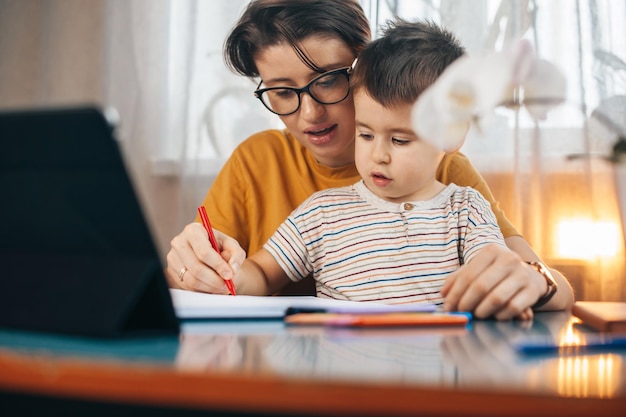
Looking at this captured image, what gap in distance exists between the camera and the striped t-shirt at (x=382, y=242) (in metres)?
1.28

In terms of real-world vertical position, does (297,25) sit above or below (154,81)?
below

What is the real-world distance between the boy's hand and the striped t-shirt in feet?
1.16

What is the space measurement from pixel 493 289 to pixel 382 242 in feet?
1.50

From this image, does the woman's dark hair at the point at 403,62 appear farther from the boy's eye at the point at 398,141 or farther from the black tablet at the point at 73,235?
the black tablet at the point at 73,235

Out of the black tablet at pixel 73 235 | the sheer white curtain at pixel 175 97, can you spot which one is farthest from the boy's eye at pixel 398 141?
the sheer white curtain at pixel 175 97

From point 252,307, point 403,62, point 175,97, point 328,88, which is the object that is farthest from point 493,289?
point 175,97

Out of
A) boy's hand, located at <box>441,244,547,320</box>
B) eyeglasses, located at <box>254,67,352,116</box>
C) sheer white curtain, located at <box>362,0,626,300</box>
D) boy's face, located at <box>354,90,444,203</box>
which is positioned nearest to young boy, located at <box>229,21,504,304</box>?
boy's face, located at <box>354,90,444,203</box>

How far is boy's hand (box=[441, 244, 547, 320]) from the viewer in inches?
33.8

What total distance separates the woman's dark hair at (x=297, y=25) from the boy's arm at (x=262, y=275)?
1.42 feet

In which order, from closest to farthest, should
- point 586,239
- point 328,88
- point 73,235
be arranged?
point 73,235
point 328,88
point 586,239

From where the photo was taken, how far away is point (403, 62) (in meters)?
1.29

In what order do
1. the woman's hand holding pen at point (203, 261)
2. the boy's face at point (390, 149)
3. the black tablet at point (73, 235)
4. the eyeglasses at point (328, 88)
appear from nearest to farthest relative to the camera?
the black tablet at point (73, 235)
the woman's hand holding pen at point (203, 261)
the boy's face at point (390, 149)
the eyeglasses at point (328, 88)

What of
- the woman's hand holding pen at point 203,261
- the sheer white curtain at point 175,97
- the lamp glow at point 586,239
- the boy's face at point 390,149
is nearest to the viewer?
the woman's hand holding pen at point 203,261

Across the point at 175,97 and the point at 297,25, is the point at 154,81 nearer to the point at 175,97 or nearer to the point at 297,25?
the point at 175,97
